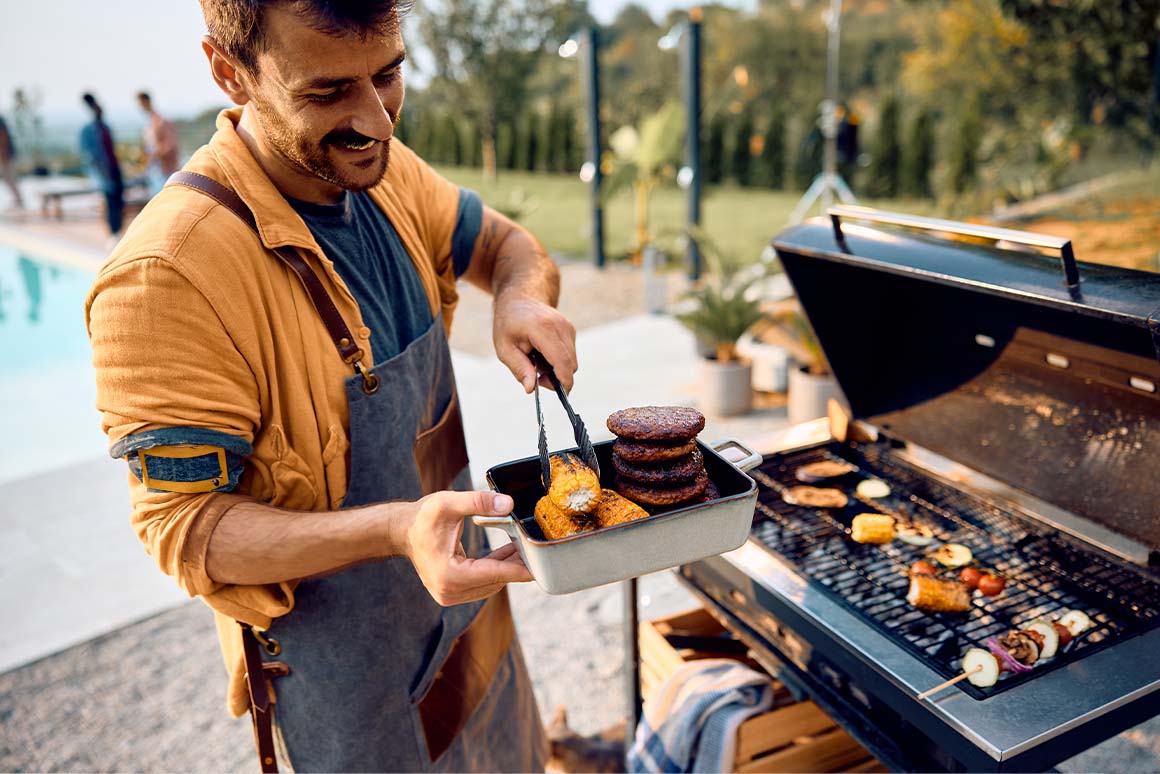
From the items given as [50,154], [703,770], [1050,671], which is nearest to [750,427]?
[703,770]

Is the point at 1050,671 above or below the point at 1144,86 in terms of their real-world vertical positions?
below

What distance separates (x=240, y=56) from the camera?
49.0 inches

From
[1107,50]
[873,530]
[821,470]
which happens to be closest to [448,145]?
[1107,50]

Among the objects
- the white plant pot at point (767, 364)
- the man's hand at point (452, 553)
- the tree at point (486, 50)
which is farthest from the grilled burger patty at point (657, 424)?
the tree at point (486, 50)

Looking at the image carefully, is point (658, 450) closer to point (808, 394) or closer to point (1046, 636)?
point (1046, 636)

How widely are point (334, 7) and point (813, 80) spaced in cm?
2820

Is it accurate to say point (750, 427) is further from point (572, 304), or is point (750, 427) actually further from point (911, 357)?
point (572, 304)

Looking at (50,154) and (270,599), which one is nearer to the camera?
(270,599)

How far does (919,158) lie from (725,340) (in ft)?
40.0

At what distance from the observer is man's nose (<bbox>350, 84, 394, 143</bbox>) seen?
1.28 metres

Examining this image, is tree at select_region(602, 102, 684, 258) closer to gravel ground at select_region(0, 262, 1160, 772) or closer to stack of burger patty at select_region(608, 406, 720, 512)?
gravel ground at select_region(0, 262, 1160, 772)

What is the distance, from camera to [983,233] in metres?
1.59

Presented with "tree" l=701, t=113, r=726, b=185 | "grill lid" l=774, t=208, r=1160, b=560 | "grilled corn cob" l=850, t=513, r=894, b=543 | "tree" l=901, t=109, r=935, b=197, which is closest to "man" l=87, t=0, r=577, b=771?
"grill lid" l=774, t=208, r=1160, b=560

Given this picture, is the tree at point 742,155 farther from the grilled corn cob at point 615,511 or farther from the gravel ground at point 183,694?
the grilled corn cob at point 615,511
